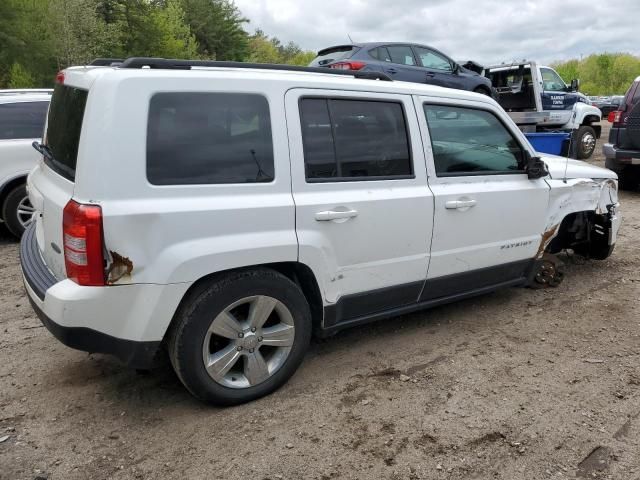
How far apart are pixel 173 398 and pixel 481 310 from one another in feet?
→ 8.47

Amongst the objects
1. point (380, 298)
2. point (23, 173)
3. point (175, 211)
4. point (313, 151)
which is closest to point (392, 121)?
point (313, 151)

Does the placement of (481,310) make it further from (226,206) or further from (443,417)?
(226,206)

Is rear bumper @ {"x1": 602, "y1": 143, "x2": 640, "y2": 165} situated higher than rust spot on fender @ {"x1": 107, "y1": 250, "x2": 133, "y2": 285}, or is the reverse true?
rear bumper @ {"x1": 602, "y1": 143, "x2": 640, "y2": 165}

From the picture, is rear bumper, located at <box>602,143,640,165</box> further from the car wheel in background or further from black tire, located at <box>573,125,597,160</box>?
the car wheel in background

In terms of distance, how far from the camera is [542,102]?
12.8 meters

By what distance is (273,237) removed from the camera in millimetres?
3012

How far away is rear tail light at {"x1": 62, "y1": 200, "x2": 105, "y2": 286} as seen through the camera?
8.41 feet

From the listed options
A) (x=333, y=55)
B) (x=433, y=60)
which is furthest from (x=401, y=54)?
(x=333, y=55)

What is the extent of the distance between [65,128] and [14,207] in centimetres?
409

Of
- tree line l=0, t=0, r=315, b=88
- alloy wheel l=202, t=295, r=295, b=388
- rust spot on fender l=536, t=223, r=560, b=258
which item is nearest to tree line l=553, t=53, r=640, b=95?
tree line l=0, t=0, r=315, b=88

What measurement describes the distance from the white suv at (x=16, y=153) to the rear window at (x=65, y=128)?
3447mm

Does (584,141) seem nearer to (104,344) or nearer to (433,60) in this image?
(433,60)

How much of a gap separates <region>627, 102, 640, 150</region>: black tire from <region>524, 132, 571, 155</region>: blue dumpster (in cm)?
187

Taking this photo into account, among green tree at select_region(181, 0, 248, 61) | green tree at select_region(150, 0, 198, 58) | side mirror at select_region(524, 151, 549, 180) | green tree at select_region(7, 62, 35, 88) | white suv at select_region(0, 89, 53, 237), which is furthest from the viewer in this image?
green tree at select_region(181, 0, 248, 61)
